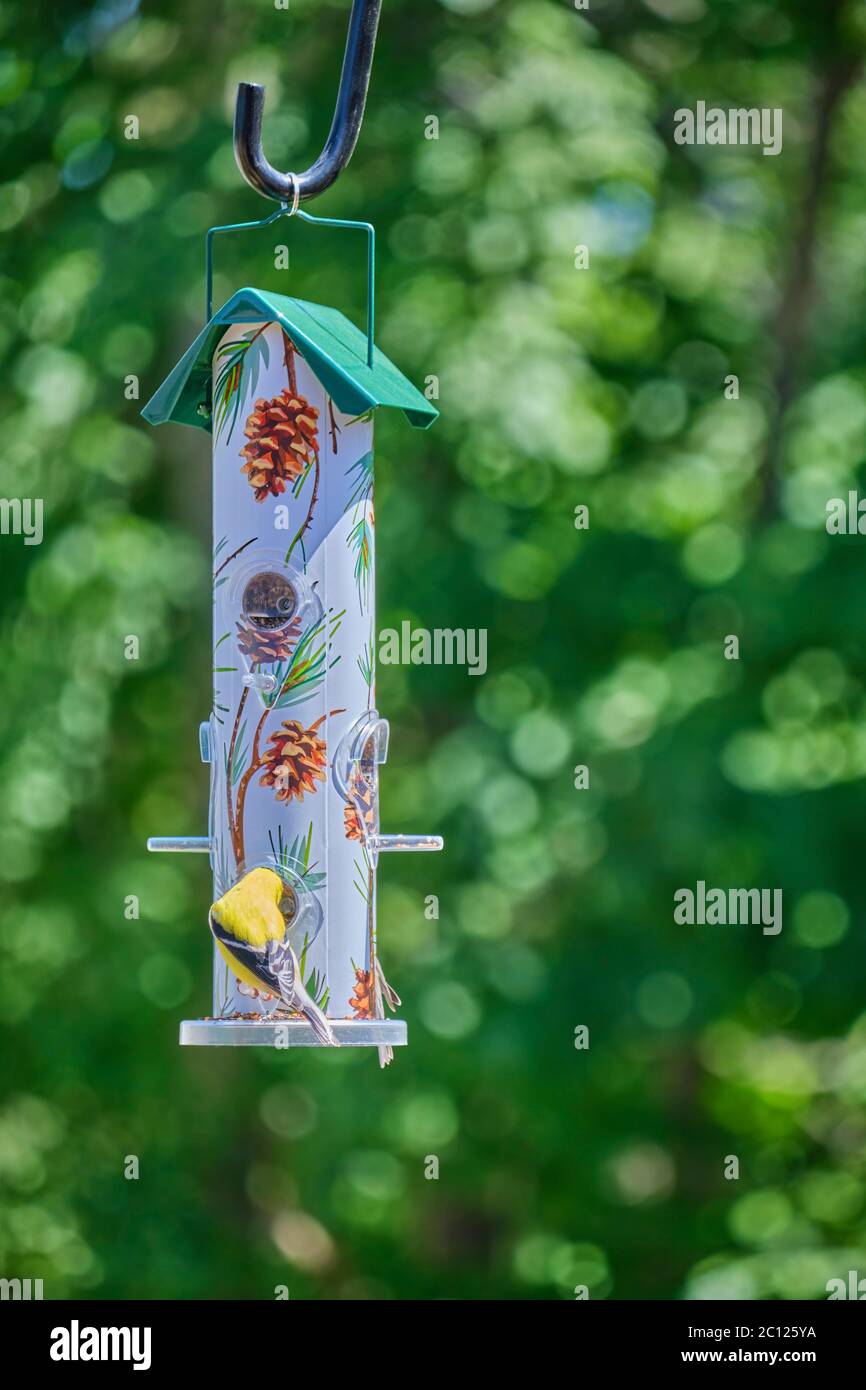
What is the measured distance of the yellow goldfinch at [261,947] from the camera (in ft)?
10.6

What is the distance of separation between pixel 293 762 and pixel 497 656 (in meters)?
2.85

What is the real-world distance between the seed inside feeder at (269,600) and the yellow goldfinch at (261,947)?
498 mm

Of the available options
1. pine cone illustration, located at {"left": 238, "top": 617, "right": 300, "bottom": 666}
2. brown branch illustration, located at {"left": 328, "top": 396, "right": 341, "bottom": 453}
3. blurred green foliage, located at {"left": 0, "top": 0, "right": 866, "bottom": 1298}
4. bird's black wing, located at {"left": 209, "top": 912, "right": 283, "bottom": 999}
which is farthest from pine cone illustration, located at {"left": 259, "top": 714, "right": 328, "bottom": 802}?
blurred green foliage, located at {"left": 0, "top": 0, "right": 866, "bottom": 1298}

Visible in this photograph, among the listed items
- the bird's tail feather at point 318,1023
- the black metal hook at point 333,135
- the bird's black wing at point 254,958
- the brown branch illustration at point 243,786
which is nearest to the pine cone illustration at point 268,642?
the brown branch illustration at point 243,786

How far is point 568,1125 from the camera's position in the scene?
6340 mm

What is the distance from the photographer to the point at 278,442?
356 centimetres

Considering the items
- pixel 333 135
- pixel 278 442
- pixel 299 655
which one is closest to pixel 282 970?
pixel 299 655

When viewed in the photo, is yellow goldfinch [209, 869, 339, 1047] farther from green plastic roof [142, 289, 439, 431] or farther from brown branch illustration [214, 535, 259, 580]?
green plastic roof [142, 289, 439, 431]

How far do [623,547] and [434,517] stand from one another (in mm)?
619

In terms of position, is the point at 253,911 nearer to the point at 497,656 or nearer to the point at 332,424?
the point at 332,424

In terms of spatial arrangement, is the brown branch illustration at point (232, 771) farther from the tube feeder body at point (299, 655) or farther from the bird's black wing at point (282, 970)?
the bird's black wing at point (282, 970)

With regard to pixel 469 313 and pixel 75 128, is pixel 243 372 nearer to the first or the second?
pixel 469 313

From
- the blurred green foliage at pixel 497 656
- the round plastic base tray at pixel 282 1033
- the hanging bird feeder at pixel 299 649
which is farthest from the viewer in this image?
the blurred green foliage at pixel 497 656
